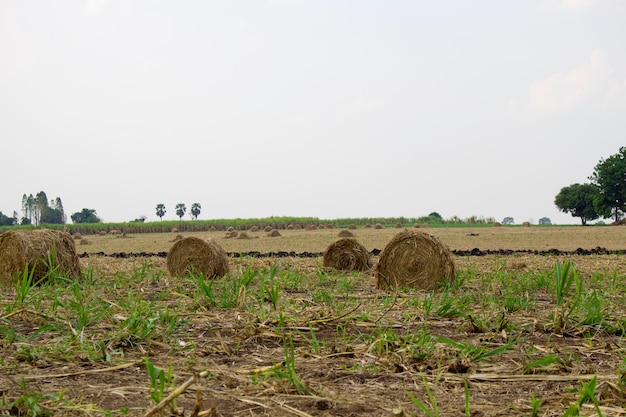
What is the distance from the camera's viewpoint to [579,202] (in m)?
66.2

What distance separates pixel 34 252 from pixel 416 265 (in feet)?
18.5

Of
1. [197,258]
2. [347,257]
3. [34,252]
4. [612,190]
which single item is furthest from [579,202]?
[34,252]

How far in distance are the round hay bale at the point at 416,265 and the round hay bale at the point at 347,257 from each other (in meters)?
2.57

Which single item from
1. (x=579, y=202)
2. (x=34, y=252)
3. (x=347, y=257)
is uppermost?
(x=579, y=202)

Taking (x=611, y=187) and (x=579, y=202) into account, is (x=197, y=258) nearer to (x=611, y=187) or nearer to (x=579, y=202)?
(x=611, y=187)

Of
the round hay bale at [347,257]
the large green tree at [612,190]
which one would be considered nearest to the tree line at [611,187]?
the large green tree at [612,190]

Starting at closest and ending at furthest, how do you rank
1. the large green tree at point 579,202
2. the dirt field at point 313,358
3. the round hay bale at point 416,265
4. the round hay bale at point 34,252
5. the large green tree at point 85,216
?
the dirt field at point 313,358
the round hay bale at point 416,265
the round hay bale at point 34,252
the large green tree at point 579,202
the large green tree at point 85,216

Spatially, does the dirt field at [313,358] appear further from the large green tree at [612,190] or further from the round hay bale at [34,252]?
the large green tree at [612,190]

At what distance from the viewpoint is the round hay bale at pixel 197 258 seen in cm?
1073

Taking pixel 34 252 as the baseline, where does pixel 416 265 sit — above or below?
below

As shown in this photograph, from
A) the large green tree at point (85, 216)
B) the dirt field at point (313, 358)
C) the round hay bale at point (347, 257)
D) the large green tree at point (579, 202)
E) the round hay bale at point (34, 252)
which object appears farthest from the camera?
the large green tree at point (85, 216)

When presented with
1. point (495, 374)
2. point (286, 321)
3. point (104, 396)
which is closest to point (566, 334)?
point (495, 374)

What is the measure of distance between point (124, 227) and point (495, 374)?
50.0m

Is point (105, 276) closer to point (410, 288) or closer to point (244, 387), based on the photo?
point (410, 288)
